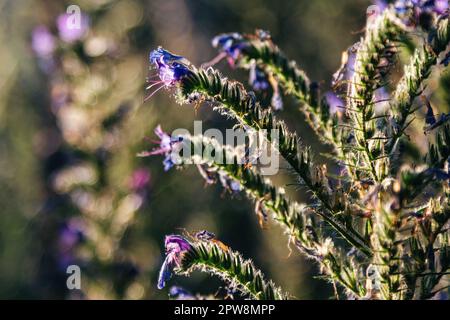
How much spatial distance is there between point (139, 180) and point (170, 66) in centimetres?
390

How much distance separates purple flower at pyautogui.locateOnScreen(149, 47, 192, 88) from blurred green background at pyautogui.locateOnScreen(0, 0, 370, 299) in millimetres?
623

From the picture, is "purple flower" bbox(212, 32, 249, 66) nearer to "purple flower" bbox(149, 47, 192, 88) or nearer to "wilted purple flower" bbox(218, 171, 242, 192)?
"purple flower" bbox(149, 47, 192, 88)

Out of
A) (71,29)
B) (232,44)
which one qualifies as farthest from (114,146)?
(232,44)

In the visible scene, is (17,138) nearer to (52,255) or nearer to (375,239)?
(52,255)

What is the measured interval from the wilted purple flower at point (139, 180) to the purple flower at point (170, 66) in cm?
370

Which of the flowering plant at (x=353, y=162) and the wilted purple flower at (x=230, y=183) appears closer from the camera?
the flowering plant at (x=353, y=162)

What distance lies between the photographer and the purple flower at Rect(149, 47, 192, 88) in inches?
95.3

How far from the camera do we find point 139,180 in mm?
6273

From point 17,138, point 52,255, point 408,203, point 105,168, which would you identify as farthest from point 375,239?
point 17,138

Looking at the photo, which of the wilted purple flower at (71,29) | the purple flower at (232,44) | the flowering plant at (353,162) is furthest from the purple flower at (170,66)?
the wilted purple flower at (71,29)

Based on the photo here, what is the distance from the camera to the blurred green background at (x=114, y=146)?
611 cm

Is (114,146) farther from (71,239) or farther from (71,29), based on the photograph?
(71,29)

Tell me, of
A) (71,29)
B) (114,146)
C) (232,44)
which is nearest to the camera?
(232,44)

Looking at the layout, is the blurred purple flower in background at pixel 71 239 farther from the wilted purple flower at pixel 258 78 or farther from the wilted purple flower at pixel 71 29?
the wilted purple flower at pixel 258 78
